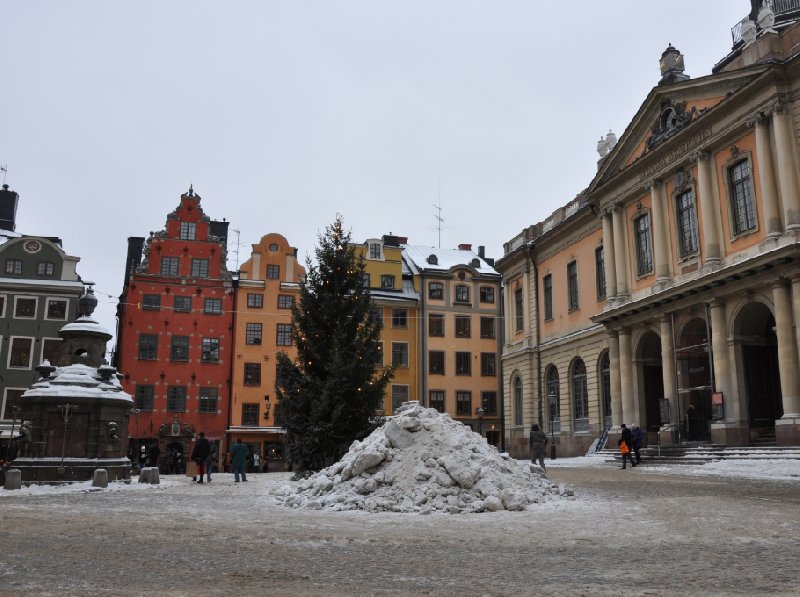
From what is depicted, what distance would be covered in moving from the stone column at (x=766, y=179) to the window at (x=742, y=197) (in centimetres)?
80

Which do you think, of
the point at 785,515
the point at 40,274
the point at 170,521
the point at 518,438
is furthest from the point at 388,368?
the point at 40,274

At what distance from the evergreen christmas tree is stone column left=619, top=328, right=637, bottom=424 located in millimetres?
14509

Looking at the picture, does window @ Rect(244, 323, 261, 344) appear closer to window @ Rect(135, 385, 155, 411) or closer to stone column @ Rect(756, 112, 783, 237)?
window @ Rect(135, 385, 155, 411)

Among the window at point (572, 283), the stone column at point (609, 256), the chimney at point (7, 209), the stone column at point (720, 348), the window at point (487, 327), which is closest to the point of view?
the stone column at point (720, 348)

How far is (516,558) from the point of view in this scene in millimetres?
7895

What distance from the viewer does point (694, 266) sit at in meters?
28.1

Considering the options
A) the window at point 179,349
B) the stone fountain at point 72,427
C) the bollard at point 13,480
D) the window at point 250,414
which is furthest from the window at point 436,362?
the bollard at point 13,480

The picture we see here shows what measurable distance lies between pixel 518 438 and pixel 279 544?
3443 cm

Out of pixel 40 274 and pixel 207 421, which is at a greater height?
pixel 40 274

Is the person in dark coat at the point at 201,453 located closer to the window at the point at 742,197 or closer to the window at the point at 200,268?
the window at the point at 742,197

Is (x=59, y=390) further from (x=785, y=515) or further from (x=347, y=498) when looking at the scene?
(x=785, y=515)

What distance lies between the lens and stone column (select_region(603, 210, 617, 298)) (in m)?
33.6

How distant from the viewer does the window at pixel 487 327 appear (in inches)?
2057

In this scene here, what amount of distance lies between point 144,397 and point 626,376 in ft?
91.1
